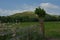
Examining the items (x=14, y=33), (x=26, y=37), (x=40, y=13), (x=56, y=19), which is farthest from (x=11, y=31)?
(x=56, y=19)

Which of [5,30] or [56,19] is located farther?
[56,19]

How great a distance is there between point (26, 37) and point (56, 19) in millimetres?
34220

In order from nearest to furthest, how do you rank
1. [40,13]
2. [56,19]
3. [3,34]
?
[3,34]
[40,13]
[56,19]

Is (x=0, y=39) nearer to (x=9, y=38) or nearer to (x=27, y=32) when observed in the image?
(x=9, y=38)

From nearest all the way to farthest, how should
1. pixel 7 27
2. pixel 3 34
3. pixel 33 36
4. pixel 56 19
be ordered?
pixel 3 34, pixel 7 27, pixel 33 36, pixel 56 19

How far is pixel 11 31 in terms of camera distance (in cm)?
745

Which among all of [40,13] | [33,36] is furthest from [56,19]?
[33,36]

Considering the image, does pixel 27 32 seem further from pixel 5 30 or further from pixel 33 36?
pixel 5 30

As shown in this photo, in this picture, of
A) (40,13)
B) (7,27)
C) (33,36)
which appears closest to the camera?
(7,27)

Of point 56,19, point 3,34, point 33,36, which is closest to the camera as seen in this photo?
point 3,34

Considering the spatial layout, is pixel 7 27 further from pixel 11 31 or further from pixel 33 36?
pixel 33 36

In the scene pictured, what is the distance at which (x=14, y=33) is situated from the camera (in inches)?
292

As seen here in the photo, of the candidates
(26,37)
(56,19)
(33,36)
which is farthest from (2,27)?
(56,19)

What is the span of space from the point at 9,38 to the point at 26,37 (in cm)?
187
